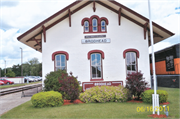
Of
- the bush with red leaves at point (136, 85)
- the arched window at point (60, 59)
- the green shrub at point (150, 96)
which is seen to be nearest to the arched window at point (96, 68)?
the arched window at point (60, 59)

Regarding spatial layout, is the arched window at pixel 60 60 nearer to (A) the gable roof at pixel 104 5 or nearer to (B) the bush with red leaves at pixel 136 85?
(A) the gable roof at pixel 104 5

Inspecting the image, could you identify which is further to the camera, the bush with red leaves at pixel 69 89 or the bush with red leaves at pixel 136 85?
the bush with red leaves at pixel 136 85

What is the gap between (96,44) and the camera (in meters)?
14.7

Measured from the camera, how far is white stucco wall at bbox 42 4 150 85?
47.7 feet

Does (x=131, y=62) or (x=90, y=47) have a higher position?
(x=90, y=47)

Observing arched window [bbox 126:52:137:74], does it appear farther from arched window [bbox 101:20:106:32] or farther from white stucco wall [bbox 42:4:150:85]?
arched window [bbox 101:20:106:32]

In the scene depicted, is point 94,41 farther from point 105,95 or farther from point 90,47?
point 105,95

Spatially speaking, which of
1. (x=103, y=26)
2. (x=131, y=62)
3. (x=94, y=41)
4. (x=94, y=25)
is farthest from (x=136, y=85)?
(x=94, y=25)

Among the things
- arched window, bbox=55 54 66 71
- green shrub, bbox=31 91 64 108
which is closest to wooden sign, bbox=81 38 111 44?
arched window, bbox=55 54 66 71

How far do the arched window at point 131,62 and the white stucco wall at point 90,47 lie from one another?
39 centimetres

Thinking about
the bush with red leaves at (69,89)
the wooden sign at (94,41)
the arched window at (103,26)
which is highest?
the arched window at (103,26)

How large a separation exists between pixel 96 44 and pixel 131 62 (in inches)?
137

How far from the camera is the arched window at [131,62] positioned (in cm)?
1470

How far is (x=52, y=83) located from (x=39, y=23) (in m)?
5.28
